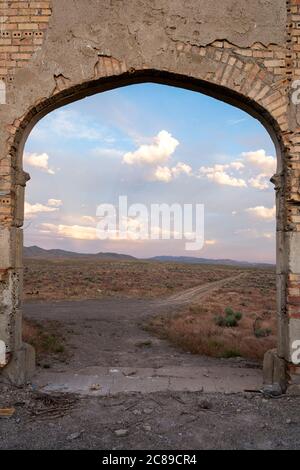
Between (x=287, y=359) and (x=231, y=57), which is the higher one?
(x=231, y=57)

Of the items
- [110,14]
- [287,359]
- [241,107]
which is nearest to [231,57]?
[241,107]

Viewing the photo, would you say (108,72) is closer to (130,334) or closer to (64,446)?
(64,446)

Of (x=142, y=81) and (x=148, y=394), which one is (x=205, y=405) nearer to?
(x=148, y=394)

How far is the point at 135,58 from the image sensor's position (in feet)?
17.7

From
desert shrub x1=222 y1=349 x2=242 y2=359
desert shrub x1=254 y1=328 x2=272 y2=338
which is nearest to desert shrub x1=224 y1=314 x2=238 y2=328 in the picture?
desert shrub x1=254 y1=328 x2=272 y2=338

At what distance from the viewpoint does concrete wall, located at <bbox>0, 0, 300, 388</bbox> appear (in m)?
5.30

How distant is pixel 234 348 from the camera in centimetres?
856

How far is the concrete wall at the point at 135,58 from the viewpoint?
5.30 meters

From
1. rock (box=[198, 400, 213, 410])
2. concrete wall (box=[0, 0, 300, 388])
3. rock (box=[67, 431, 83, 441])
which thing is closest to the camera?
rock (box=[67, 431, 83, 441])

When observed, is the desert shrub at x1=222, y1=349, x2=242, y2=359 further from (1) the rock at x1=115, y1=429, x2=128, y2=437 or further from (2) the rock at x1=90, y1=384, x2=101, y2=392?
(1) the rock at x1=115, y1=429, x2=128, y2=437

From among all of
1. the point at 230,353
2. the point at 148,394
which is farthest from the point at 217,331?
the point at 148,394

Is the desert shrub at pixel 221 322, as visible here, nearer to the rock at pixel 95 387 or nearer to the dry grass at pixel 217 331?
the dry grass at pixel 217 331

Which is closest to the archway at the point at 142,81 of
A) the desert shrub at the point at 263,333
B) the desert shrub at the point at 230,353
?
the desert shrub at the point at 230,353

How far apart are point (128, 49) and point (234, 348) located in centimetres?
632
